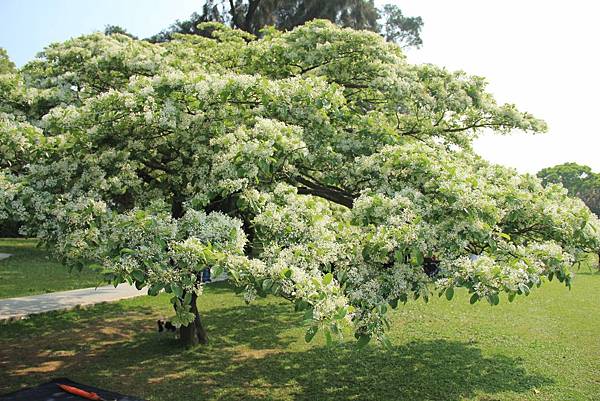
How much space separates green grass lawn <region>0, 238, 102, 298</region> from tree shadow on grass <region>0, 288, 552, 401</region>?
3.44 metres

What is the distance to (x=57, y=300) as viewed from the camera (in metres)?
14.0

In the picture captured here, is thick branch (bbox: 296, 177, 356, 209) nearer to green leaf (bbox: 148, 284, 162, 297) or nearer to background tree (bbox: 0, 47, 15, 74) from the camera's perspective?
green leaf (bbox: 148, 284, 162, 297)

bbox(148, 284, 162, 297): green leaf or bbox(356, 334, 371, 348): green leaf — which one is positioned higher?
bbox(148, 284, 162, 297): green leaf

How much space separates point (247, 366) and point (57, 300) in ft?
23.5

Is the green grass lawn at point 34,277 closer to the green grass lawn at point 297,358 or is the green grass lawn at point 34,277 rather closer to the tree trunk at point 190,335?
the green grass lawn at point 297,358

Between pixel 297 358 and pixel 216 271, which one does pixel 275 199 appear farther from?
pixel 297 358

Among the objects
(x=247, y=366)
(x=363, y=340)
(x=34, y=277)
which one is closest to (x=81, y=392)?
(x=363, y=340)

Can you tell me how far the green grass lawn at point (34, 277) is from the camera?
50.4 ft

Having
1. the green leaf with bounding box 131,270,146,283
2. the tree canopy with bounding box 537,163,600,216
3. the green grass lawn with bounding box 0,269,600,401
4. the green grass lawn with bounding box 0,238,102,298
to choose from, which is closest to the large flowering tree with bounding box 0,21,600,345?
the green leaf with bounding box 131,270,146,283

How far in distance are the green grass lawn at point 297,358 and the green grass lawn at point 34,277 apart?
10.1ft

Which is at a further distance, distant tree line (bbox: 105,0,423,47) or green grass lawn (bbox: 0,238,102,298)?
distant tree line (bbox: 105,0,423,47)

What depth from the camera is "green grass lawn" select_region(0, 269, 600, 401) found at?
27.1 feet

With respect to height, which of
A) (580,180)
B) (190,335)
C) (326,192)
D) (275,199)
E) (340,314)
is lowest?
(190,335)

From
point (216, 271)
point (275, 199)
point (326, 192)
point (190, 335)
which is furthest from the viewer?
point (190, 335)
